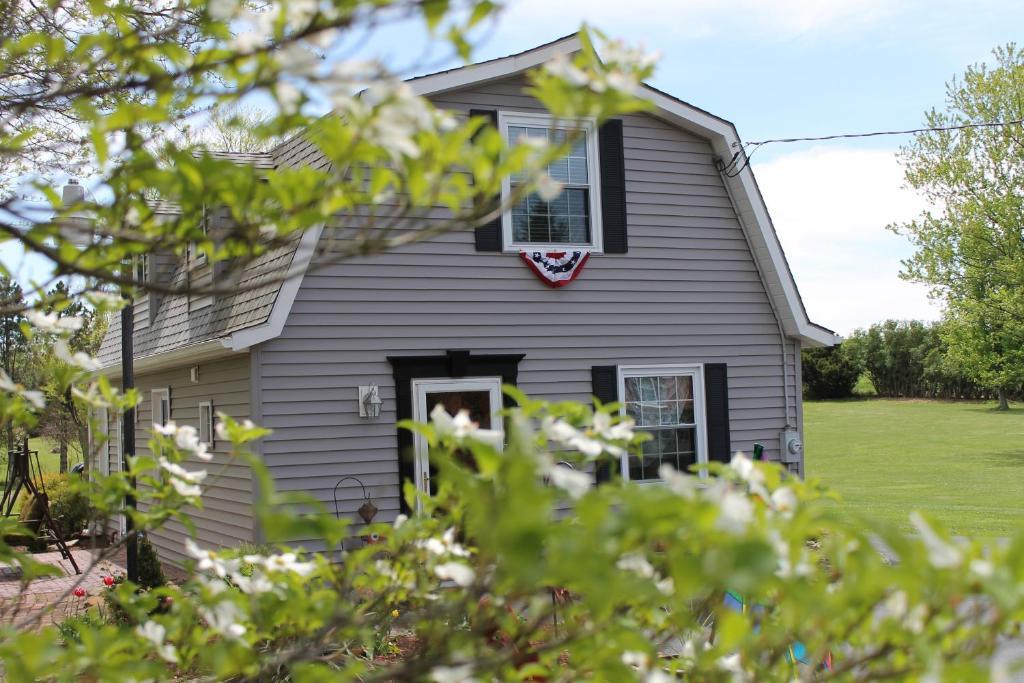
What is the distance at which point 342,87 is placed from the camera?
1.76 metres

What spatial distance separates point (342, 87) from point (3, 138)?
1.12 metres

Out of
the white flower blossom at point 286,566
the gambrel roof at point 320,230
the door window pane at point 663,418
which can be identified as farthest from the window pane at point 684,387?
the white flower blossom at point 286,566

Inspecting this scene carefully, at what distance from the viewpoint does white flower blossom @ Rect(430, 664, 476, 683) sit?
1.68 meters

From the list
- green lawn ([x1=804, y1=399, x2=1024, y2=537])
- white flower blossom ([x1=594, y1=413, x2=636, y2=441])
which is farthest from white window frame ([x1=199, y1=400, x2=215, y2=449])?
white flower blossom ([x1=594, y1=413, x2=636, y2=441])

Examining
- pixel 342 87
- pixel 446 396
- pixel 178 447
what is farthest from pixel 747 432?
pixel 342 87

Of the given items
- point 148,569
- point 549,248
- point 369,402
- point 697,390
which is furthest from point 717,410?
point 148,569

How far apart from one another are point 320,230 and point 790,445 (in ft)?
18.9

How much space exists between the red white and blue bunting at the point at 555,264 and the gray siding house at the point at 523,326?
84mm

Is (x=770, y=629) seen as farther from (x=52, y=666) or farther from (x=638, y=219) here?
(x=638, y=219)

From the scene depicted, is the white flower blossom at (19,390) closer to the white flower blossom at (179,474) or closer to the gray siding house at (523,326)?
the white flower blossom at (179,474)

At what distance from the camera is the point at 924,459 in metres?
25.1

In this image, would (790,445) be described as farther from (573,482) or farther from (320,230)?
(573,482)

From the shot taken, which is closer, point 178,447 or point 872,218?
point 178,447

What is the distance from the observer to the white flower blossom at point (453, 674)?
1681 mm
